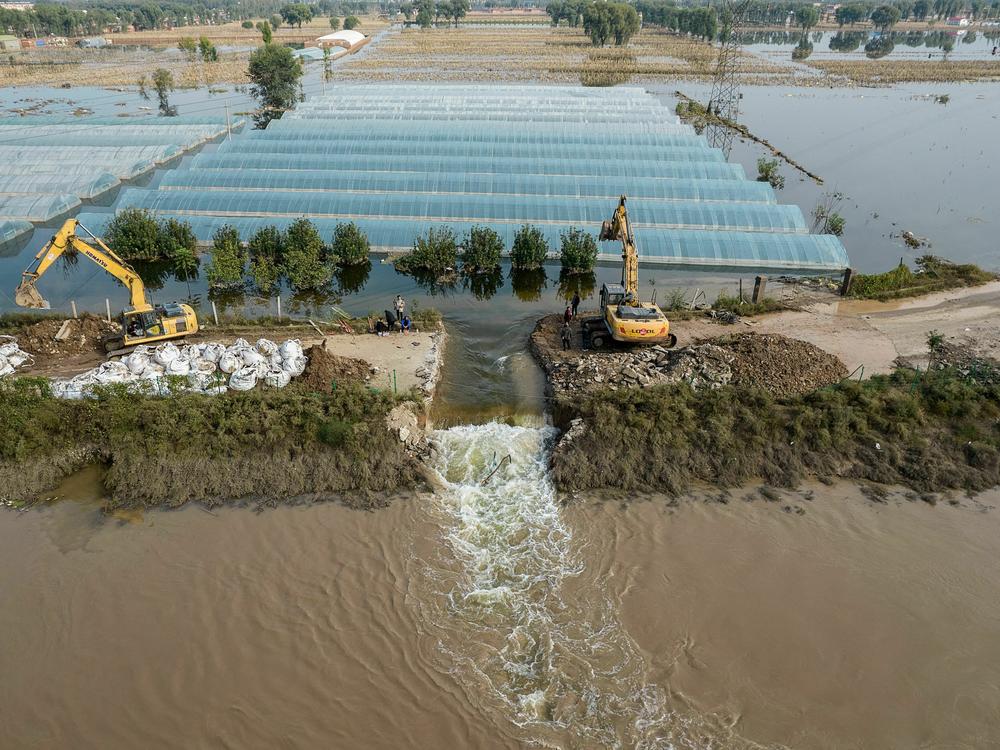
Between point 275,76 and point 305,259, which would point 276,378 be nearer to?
point 305,259

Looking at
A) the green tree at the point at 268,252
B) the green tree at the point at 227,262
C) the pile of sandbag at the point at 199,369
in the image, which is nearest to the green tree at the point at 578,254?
the green tree at the point at 268,252

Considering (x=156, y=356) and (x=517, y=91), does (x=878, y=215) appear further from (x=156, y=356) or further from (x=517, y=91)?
(x=156, y=356)

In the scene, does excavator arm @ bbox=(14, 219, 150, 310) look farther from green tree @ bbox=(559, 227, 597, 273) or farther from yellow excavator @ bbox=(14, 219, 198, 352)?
green tree @ bbox=(559, 227, 597, 273)

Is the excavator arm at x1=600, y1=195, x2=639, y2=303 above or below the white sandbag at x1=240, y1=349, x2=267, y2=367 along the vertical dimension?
above

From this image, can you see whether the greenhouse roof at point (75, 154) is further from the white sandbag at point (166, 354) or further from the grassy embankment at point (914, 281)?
the grassy embankment at point (914, 281)

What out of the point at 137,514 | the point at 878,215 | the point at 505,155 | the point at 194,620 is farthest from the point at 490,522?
the point at 878,215

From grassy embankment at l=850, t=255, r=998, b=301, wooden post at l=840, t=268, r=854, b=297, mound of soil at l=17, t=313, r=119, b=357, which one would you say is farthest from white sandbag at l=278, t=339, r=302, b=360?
grassy embankment at l=850, t=255, r=998, b=301
